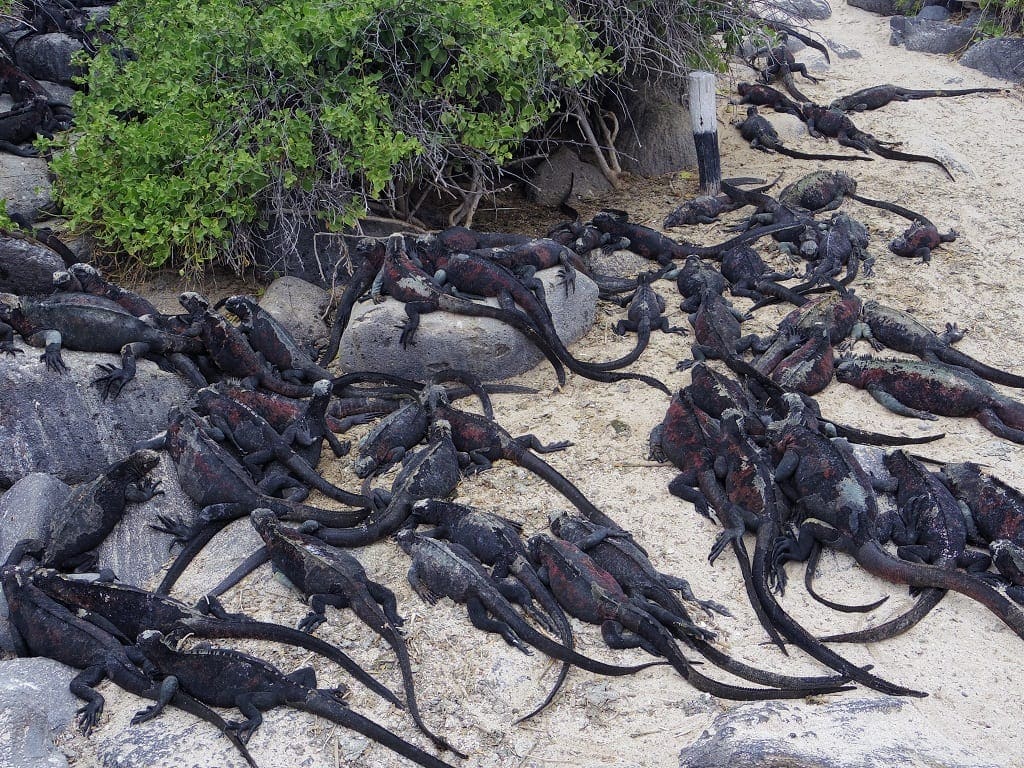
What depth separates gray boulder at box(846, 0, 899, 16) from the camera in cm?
1435

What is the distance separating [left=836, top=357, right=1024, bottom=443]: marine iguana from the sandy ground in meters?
0.09

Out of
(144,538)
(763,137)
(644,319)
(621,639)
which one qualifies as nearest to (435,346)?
(644,319)

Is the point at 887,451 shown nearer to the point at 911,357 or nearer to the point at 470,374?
the point at 911,357

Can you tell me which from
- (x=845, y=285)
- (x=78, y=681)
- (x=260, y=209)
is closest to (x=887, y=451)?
(x=845, y=285)

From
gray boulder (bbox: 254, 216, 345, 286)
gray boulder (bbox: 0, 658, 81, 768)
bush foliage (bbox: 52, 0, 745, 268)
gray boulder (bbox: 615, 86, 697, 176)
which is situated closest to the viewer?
gray boulder (bbox: 0, 658, 81, 768)

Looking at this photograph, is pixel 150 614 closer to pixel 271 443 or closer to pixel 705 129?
pixel 271 443

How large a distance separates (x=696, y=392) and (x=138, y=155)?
4555mm

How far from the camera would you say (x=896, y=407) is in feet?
19.3

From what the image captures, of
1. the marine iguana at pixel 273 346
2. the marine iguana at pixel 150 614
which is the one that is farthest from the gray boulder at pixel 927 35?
the marine iguana at pixel 150 614

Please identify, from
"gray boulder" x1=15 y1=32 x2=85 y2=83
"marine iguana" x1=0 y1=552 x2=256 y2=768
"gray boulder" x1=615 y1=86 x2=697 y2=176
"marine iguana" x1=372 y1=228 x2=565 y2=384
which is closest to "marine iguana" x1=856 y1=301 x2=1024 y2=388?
"marine iguana" x1=372 y1=228 x2=565 y2=384

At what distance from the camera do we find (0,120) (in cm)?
851

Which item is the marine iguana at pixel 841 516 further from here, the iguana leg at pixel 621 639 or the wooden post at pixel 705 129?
the wooden post at pixel 705 129

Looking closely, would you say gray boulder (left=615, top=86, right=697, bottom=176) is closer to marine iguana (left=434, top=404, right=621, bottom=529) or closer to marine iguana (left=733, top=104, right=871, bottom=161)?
marine iguana (left=733, top=104, right=871, bottom=161)

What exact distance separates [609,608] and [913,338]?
3.56 metres
